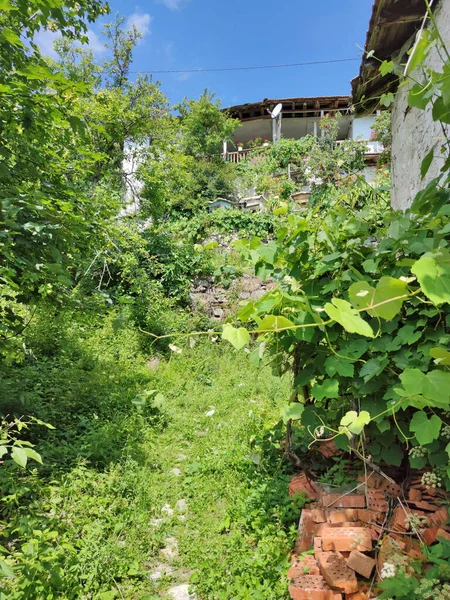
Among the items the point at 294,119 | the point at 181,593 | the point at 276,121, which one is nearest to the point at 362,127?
the point at 294,119

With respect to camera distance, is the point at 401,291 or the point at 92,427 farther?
the point at 92,427

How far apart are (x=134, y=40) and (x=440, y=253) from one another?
477 inches

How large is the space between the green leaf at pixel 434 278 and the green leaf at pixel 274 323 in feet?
1.28

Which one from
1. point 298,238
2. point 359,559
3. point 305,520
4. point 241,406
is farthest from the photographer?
point 241,406

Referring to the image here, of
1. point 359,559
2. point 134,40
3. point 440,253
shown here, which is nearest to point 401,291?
point 440,253

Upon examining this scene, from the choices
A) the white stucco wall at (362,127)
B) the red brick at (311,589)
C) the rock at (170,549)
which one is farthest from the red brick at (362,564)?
the white stucco wall at (362,127)

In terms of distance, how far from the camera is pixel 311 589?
170 centimetres

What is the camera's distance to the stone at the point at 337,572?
5.50ft

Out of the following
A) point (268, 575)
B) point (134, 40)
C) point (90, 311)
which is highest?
point (134, 40)

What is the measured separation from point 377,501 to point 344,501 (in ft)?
0.64

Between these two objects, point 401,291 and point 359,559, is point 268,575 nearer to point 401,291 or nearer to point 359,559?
point 359,559

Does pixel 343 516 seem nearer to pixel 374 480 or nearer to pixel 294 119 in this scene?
pixel 374 480

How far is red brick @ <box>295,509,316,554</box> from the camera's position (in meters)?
2.11

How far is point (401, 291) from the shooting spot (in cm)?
97
